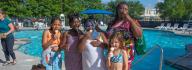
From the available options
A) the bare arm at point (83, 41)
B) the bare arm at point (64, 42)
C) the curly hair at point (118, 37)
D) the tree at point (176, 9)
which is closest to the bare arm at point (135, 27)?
the curly hair at point (118, 37)

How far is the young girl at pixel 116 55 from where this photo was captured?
422 cm

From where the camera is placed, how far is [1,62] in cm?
966

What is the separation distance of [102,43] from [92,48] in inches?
5.3

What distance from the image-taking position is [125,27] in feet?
14.2

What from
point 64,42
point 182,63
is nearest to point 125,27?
point 64,42

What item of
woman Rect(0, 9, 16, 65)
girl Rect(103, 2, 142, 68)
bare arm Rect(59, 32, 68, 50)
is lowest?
woman Rect(0, 9, 16, 65)

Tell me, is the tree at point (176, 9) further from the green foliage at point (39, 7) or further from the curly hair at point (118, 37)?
the curly hair at point (118, 37)

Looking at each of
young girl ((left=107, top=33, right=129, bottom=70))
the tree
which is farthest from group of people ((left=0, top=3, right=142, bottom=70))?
the tree

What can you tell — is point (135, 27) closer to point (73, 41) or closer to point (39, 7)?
point (73, 41)

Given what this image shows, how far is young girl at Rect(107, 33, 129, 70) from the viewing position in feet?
13.9

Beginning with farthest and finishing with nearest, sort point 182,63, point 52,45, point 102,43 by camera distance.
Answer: point 182,63
point 52,45
point 102,43

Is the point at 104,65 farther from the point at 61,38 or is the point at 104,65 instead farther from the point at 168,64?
the point at 168,64

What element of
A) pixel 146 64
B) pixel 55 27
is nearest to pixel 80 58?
pixel 55 27

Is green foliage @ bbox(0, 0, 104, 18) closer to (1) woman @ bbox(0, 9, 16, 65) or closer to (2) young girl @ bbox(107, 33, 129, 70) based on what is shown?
(1) woman @ bbox(0, 9, 16, 65)
